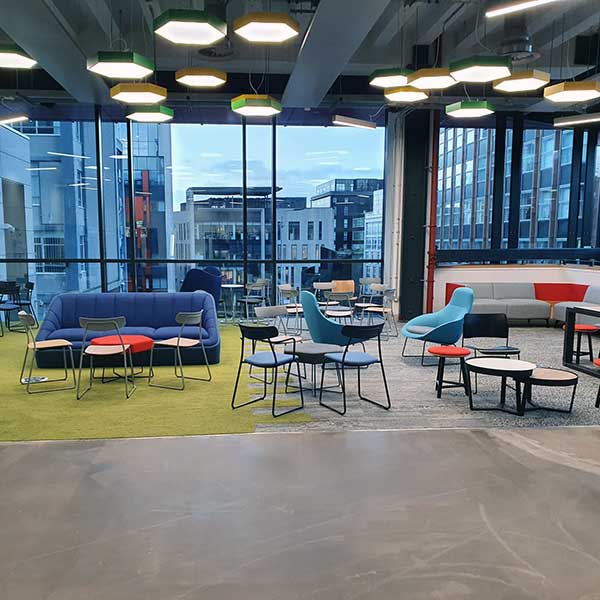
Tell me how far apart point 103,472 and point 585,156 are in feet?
40.5

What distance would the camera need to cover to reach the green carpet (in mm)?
5191

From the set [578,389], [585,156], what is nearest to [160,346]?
[578,389]

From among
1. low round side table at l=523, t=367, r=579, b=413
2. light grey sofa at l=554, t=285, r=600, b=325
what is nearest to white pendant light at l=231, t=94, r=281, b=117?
low round side table at l=523, t=367, r=579, b=413

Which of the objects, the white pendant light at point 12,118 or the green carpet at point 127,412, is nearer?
the green carpet at point 127,412

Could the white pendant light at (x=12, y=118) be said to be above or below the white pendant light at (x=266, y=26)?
above

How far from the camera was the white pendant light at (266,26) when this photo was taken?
16.4ft

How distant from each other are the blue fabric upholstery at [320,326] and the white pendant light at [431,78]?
308 centimetres

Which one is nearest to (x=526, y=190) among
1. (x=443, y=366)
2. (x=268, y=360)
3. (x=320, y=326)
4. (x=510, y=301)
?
(x=510, y=301)

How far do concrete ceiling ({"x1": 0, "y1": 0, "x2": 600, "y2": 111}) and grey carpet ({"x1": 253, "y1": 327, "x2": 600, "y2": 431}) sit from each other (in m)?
4.41

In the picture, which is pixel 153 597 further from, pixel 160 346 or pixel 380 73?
pixel 380 73

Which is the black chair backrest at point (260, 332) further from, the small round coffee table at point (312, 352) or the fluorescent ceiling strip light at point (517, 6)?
the fluorescent ceiling strip light at point (517, 6)

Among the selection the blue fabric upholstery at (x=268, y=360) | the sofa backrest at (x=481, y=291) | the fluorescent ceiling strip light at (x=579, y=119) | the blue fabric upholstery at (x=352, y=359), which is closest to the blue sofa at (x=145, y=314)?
the blue fabric upholstery at (x=268, y=360)

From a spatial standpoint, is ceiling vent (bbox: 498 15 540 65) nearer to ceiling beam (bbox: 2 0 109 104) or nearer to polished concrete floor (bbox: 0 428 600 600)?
polished concrete floor (bbox: 0 428 600 600)

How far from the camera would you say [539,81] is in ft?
22.5
